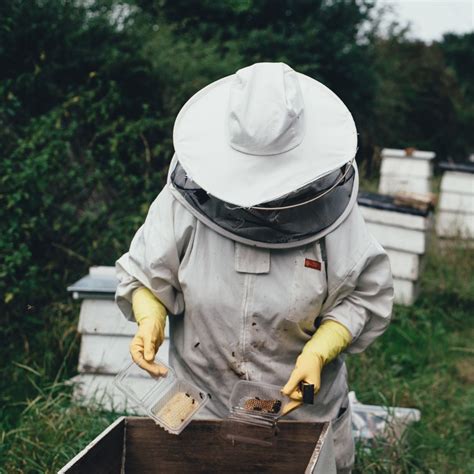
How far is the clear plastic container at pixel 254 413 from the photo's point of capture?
6.97 ft

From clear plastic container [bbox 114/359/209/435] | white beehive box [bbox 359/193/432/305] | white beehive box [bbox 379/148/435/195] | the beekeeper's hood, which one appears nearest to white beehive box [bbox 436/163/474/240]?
white beehive box [bbox 379/148/435/195]

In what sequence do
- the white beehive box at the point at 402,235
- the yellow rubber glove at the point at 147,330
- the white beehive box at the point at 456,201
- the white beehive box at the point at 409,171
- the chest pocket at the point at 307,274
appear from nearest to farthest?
the yellow rubber glove at the point at 147,330, the chest pocket at the point at 307,274, the white beehive box at the point at 402,235, the white beehive box at the point at 456,201, the white beehive box at the point at 409,171

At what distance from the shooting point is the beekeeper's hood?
2.01m

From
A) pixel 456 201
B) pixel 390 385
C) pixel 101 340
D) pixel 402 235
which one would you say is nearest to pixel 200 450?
pixel 101 340

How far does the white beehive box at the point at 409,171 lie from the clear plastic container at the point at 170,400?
5.24 m

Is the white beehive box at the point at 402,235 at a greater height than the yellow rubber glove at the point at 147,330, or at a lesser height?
lesser

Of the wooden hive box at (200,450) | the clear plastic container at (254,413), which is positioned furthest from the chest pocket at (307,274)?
the wooden hive box at (200,450)

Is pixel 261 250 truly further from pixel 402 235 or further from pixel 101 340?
pixel 402 235

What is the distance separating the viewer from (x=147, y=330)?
217cm

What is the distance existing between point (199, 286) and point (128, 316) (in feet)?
1.16

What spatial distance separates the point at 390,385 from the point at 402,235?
1695 mm

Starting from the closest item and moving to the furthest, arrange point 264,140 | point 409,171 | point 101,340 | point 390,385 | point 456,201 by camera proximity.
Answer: point 264,140
point 101,340
point 390,385
point 456,201
point 409,171

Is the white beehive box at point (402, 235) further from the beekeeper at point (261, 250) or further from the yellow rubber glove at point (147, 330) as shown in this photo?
the yellow rubber glove at point (147, 330)

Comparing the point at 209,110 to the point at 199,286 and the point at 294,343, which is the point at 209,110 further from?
the point at 294,343
